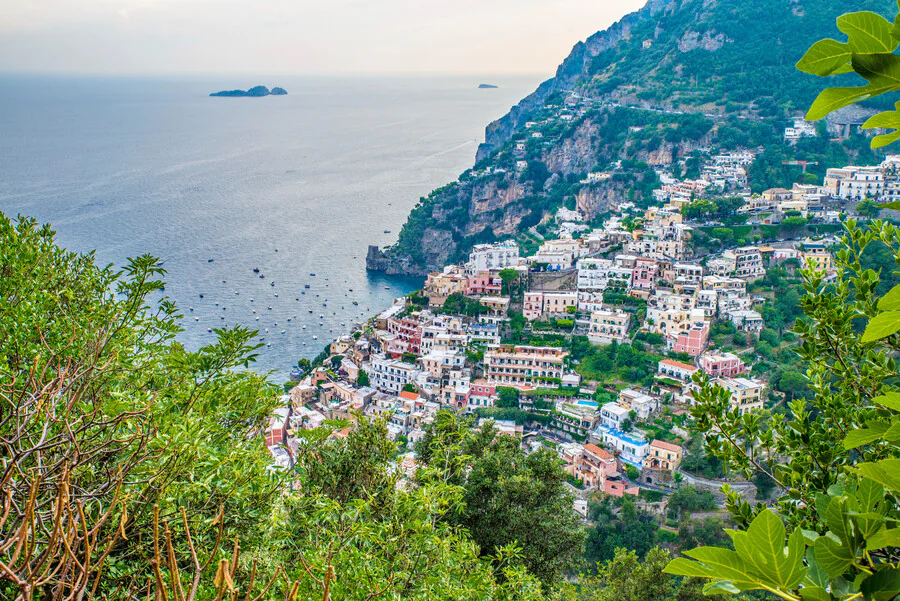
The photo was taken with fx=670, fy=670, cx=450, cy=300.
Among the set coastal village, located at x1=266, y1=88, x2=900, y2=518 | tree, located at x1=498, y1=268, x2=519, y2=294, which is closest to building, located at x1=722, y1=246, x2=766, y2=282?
coastal village, located at x1=266, y1=88, x2=900, y2=518

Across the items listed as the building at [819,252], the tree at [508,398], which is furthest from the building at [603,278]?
the tree at [508,398]

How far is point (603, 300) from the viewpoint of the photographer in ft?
55.5

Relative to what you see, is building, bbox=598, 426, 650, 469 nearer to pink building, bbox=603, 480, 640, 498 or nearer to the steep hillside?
pink building, bbox=603, 480, 640, 498

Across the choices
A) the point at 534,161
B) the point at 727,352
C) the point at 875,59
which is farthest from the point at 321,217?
the point at 875,59

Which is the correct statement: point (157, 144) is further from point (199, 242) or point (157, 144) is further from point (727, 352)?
point (727, 352)

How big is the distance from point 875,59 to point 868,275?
5.31 feet

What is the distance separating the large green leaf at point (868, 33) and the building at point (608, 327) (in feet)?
48.9

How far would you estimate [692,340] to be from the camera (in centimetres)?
1463

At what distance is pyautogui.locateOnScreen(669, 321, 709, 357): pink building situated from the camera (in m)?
14.6

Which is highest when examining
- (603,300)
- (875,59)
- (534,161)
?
(875,59)

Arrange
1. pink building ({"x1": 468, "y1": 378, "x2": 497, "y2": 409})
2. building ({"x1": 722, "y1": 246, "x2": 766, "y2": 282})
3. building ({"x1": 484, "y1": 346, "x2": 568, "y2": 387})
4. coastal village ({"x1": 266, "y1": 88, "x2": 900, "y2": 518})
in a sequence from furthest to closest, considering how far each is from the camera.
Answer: building ({"x1": 722, "y1": 246, "x2": 766, "y2": 282})
building ({"x1": 484, "y1": 346, "x2": 568, "y2": 387})
pink building ({"x1": 468, "y1": 378, "x2": 497, "y2": 409})
coastal village ({"x1": 266, "y1": 88, "x2": 900, "y2": 518})

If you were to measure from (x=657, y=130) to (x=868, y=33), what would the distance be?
28911 mm

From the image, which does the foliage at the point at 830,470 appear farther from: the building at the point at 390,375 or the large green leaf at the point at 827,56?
the building at the point at 390,375

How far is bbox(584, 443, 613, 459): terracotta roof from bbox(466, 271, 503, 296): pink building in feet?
21.5
